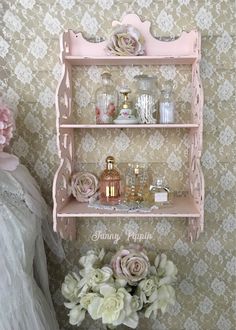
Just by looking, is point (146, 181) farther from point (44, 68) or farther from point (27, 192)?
point (44, 68)

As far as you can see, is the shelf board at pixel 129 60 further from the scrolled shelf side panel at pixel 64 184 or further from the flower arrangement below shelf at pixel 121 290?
the flower arrangement below shelf at pixel 121 290

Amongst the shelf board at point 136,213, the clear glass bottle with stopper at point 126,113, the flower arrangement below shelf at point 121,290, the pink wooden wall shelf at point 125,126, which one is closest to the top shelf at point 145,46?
the pink wooden wall shelf at point 125,126

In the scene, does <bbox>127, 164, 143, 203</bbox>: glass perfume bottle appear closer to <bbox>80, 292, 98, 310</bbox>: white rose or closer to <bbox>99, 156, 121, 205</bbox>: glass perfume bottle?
<bbox>99, 156, 121, 205</bbox>: glass perfume bottle

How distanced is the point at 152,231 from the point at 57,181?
0.49m

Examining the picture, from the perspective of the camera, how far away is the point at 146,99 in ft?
4.48

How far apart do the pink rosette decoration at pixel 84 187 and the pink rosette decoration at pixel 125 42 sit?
1.65 ft

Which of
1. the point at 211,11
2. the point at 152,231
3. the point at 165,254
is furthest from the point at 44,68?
the point at 165,254

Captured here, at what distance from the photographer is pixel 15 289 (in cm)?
114

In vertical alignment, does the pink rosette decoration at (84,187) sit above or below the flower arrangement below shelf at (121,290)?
above

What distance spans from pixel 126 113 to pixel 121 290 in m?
0.64

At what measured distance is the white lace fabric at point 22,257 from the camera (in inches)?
44.5

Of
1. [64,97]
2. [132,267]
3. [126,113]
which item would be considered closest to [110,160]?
[126,113]

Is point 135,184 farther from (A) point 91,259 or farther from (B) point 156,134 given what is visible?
(A) point 91,259

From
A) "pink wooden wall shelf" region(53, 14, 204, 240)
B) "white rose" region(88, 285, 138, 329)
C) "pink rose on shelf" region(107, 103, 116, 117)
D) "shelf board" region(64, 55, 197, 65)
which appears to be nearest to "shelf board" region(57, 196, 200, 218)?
"pink wooden wall shelf" region(53, 14, 204, 240)
